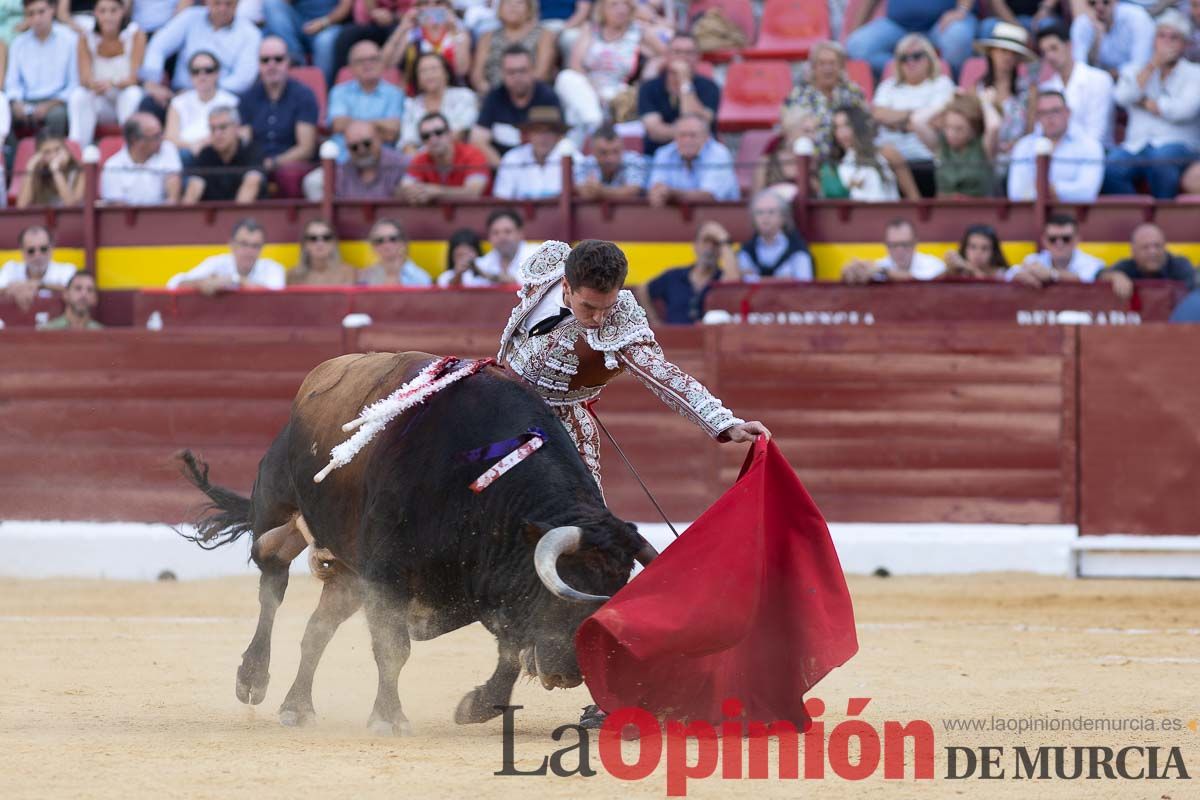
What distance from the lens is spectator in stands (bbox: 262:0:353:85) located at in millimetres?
9969

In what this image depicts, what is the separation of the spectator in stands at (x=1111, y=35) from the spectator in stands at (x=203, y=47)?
439cm

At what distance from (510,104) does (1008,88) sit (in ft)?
8.06

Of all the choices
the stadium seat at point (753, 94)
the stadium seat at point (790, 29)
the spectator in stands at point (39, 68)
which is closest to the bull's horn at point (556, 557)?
the stadium seat at point (753, 94)

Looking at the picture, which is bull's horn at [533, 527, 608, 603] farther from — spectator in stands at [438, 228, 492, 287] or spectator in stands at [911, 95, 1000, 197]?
spectator in stands at [911, 95, 1000, 197]

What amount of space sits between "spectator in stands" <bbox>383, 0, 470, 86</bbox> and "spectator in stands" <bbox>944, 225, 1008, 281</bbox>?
303 cm

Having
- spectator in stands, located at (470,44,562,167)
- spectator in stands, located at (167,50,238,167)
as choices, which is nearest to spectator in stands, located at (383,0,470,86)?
spectator in stands, located at (470,44,562,167)

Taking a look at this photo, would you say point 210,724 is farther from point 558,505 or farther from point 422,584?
point 558,505

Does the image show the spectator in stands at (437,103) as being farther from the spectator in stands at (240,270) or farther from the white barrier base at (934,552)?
the white barrier base at (934,552)

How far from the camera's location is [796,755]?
367cm

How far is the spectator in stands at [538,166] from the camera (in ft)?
28.2

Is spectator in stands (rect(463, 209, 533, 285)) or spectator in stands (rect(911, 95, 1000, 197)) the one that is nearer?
spectator in stands (rect(463, 209, 533, 285))

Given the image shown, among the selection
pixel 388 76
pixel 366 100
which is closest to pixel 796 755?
pixel 366 100

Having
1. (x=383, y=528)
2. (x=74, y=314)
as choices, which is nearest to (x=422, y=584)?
(x=383, y=528)

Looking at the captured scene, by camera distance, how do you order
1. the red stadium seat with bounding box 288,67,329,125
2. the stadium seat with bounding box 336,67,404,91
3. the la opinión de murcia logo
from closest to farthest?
1. the la opinión de murcia logo
2. the stadium seat with bounding box 336,67,404,91
3. the red stadium seat with bounding box 288,67,329,125
